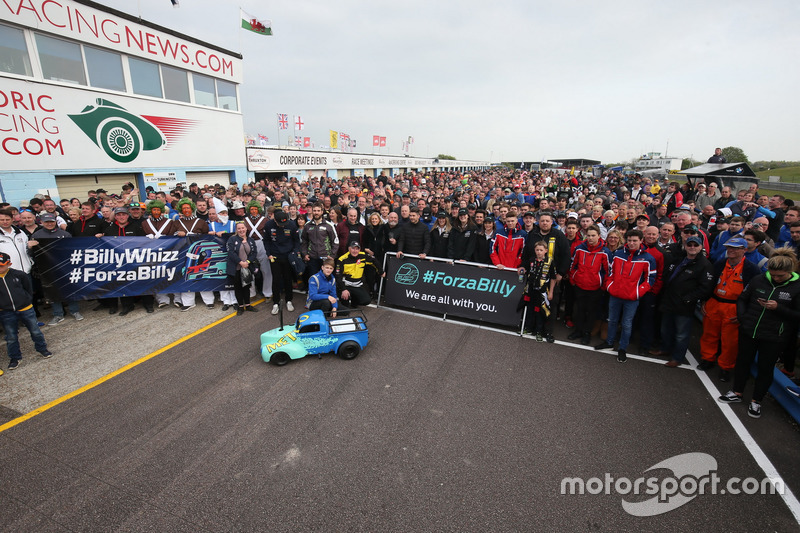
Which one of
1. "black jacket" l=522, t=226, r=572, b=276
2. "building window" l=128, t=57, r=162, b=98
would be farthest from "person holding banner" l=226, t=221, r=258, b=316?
"building window" l=128, t=57, r=162, b=98

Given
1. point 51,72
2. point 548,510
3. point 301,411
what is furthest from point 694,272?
point 51,72

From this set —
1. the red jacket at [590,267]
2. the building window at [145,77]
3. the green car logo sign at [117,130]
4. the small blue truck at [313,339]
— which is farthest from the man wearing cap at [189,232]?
the building window at [145,77]

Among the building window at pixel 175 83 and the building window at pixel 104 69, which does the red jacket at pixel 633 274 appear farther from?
the building window at pixel 175 83

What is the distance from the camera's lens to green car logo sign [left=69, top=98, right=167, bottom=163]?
1282 cm

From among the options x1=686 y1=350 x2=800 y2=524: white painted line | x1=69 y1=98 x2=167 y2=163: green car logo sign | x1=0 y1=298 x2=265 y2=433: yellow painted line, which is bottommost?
x1=686 y1=350 x2=800 y2=524: white painted line

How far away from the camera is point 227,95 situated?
1838cm

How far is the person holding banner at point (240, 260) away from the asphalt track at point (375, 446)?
6.25 ft

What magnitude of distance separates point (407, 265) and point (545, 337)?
311 cm

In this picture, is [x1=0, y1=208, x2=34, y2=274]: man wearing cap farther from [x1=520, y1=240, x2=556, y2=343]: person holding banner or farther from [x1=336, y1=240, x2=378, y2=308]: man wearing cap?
[x1=520, y1=240, x2=556, y2=343]: person holding banner

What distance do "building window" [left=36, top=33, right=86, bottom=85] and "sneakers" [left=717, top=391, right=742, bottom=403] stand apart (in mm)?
19507

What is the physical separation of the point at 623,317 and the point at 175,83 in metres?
19.5

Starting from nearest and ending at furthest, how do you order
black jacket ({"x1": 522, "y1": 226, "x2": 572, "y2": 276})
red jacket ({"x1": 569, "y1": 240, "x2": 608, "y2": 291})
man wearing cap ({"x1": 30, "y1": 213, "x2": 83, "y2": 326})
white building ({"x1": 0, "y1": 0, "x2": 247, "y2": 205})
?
red jacket ({"x1": 569, "y1": 240, "x2": 608, "y2": 291})
black jacket ({"x1": 522, "y1": 226, "x2": 572, "y2": 276})
man wearing cap ({"x1": 30, "y1": 213, "x2": 83, "y2": 326})
white building ({"x1": 0, "y1": 0, "x2": 247, "y2": 205})

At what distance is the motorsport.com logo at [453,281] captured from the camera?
6723mm

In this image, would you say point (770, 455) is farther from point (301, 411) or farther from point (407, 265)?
point (407, 265)
